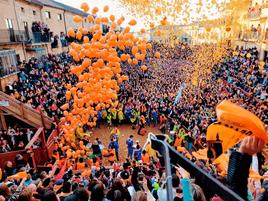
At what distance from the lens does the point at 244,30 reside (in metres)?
34.7

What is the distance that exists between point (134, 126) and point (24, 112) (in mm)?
6030

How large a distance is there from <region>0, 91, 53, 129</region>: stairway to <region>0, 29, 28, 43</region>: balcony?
5.93 m

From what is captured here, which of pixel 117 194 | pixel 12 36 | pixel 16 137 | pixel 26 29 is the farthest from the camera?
pixel 26 29

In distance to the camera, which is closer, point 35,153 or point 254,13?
point 35,153

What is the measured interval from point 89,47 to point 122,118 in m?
7.18

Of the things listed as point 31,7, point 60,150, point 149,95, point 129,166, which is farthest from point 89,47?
point 31,7

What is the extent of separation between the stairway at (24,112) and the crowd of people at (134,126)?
0.66 meters

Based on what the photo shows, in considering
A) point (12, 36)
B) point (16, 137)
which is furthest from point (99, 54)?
point (12, 36)

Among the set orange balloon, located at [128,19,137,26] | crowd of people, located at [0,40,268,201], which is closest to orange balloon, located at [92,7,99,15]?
orange balloon, located at [128,19,137,26]

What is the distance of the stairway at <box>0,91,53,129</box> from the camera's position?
1191 centimetres

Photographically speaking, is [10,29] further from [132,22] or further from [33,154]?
[132,22]

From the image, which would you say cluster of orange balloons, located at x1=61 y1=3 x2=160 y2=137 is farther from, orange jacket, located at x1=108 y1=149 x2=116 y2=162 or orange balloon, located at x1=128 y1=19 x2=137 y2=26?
orange jacket, located at x1=108 y1=149 x2=116 y2=162

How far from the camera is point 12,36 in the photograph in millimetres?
17500

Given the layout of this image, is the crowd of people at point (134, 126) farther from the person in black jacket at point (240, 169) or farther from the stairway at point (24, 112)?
the stairway at point (24, 112)
